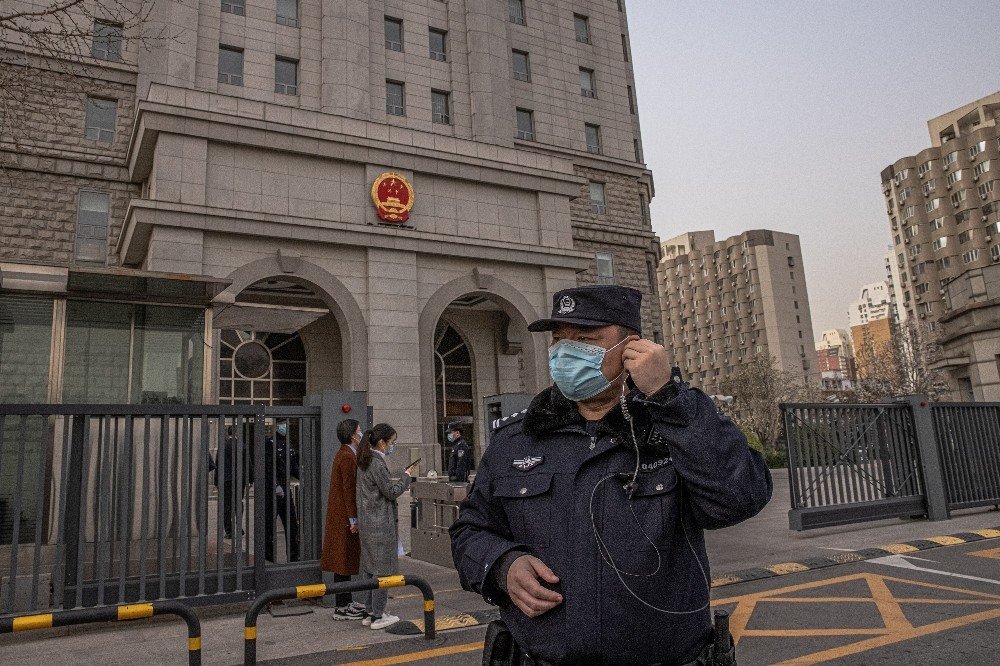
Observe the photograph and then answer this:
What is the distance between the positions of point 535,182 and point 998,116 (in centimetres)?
6967

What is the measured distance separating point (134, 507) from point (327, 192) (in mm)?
14656

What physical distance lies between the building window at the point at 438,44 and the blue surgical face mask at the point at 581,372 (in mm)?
26944

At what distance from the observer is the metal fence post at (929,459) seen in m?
11.2

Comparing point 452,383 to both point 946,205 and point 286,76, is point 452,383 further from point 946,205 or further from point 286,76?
point 946,205

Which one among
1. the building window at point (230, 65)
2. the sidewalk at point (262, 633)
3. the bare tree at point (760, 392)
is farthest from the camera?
the bare tree at point (760, 392)

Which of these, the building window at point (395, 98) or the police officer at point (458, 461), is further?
the building window at point (395, 98)

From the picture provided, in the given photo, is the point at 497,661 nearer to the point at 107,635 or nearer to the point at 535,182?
the point at 107,635

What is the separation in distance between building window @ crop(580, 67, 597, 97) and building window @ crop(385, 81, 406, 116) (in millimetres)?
9758

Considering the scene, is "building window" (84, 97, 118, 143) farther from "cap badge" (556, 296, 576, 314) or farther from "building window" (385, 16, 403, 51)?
"cap badge" (556, 296, 576, 314)

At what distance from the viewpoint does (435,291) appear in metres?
21.0

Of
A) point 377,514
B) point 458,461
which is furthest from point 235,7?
point 377,514

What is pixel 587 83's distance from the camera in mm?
31453

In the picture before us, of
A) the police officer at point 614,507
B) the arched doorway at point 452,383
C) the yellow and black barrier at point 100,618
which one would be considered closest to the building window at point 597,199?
the arched doorway at point 452,383

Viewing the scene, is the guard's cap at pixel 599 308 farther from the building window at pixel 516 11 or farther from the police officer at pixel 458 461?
the building window at pixel 516 11
